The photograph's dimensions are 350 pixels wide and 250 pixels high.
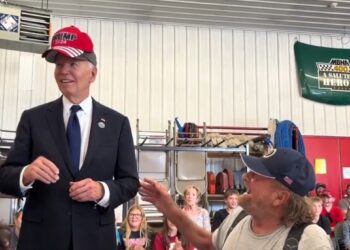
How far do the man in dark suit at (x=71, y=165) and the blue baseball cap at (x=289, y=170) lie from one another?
1.91 ft

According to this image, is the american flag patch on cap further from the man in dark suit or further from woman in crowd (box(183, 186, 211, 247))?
woman in crowd (box(183, 186, 211, 247))

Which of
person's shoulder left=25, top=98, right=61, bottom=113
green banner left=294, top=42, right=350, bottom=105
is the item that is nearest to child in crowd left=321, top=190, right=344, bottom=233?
green banner left=294, top=42, right=350, bottom=105

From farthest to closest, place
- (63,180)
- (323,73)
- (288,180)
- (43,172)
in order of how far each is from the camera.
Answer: (323,73), (288,180), (63,180), (43,172)

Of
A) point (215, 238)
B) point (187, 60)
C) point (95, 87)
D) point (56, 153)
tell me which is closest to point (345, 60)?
point (187, 60)

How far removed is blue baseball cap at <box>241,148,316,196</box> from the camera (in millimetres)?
1930

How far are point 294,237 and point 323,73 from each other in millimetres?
7686

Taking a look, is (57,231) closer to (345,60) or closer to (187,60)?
(187,60)

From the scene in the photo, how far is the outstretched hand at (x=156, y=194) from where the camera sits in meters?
2.08

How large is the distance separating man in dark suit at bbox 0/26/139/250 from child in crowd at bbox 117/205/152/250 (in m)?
4.24

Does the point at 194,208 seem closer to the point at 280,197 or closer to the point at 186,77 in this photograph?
the point at 186,77

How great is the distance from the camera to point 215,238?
217 centimetres

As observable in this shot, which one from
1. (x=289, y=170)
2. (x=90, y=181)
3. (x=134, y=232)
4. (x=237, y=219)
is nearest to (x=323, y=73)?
(x=134, y=232)

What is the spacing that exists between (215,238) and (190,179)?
533 cm

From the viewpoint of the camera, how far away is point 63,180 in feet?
5.27
